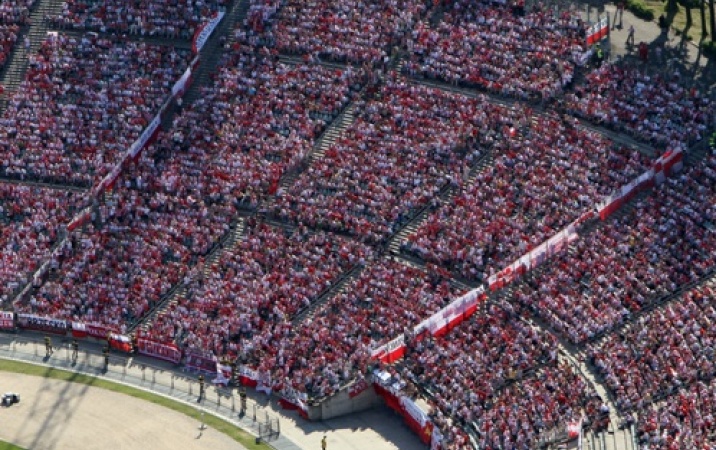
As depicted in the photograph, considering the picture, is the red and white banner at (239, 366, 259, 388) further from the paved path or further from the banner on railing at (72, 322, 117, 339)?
the banner on railing at (72, 322, 117, 339)

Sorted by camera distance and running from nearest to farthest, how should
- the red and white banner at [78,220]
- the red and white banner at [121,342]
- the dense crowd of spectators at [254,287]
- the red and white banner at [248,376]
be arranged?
the red and white banner at [248,376], the dense crowd of spectators at [254,287], the red and white banner at [121,342], the red and white banner at [78,220]

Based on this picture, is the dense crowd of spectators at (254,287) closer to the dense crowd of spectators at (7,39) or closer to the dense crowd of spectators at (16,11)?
the dense crowd of spectators at (7,39)

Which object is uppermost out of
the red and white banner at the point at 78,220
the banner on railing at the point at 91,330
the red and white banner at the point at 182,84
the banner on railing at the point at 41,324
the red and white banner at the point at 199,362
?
the red and white banner at the point at 182,84

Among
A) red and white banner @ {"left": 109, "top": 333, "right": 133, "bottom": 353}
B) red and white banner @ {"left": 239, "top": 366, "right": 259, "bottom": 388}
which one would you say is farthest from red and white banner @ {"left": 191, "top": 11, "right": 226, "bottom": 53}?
red and white banner @ {"left": 239, "top": 366, "right": 259, "bottom": 388}

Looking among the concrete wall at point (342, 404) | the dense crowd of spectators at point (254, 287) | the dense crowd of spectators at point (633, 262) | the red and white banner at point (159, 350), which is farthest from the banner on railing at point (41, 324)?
the dense crowd of spectators at point (633, 262)

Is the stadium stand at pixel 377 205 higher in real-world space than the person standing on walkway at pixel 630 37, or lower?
lower

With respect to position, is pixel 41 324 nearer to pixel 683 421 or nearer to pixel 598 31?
pixel 598 31

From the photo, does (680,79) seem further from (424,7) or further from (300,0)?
(300,0)
